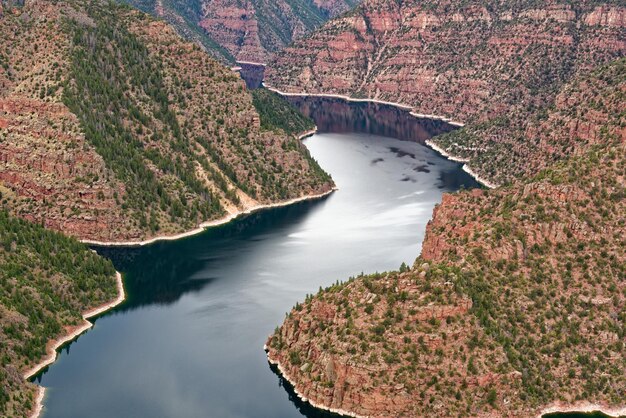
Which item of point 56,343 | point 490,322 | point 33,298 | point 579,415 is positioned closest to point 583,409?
point 579,415

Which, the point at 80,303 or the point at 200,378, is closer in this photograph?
the point at 200,378

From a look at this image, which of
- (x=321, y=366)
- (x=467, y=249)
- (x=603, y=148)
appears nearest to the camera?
(x=321, y=366)

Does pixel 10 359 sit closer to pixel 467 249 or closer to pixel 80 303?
pixel 80 303

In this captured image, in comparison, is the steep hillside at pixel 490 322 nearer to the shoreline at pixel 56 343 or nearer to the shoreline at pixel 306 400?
the shoreline at pixel 306 400

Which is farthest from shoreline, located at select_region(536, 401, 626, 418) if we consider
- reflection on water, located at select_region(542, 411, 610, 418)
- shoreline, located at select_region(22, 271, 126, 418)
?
shoreline, located at select_region(22, 271, 126, 418)

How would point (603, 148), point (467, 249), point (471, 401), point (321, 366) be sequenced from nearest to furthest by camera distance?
point (471, 401) < point (321, 366) < point (467, 249) < point (603, 148)

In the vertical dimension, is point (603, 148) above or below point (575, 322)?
above

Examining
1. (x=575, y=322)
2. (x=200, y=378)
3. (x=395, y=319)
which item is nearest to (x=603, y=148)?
(x=575, y=322)
